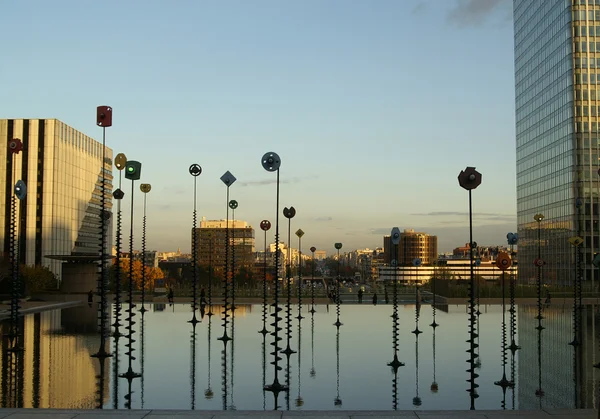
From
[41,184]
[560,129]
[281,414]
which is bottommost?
[281,414]

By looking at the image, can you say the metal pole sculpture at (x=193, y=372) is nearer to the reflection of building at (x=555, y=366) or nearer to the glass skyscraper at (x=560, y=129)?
the reflection of building at (x=555, y=366)

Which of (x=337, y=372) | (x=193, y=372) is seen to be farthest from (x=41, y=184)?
(x=337, y=372)

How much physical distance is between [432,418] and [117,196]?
26.8 meters

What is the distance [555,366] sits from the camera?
28.8m

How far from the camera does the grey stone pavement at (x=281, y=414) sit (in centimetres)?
1711

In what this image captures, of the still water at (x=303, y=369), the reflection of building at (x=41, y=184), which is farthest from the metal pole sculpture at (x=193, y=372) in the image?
the reflection of building at (x=41, y=184)

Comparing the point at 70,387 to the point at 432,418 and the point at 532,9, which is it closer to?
the point at 432,418

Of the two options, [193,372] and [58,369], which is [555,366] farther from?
[58,369]

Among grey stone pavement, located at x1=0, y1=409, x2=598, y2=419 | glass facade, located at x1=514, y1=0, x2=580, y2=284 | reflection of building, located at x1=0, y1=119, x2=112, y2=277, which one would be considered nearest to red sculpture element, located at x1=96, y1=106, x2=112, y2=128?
grey stone pavement, located at x1=0, y1=409, x2=598, y2=419

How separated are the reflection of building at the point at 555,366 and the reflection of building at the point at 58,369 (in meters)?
14.3

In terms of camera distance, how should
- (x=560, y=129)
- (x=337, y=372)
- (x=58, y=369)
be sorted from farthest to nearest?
A: (x=560, y=129), (x=337, y=372), (x=58, y=369)

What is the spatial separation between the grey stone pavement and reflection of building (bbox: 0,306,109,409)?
98.9 inches

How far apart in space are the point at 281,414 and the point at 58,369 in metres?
13.0

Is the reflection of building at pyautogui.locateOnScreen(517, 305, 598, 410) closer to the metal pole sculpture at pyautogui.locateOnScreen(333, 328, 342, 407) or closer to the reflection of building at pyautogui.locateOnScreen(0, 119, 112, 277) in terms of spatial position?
the metal pole sculpture at pyautogui.locateOnScreen(333, 328, 342, 407)
